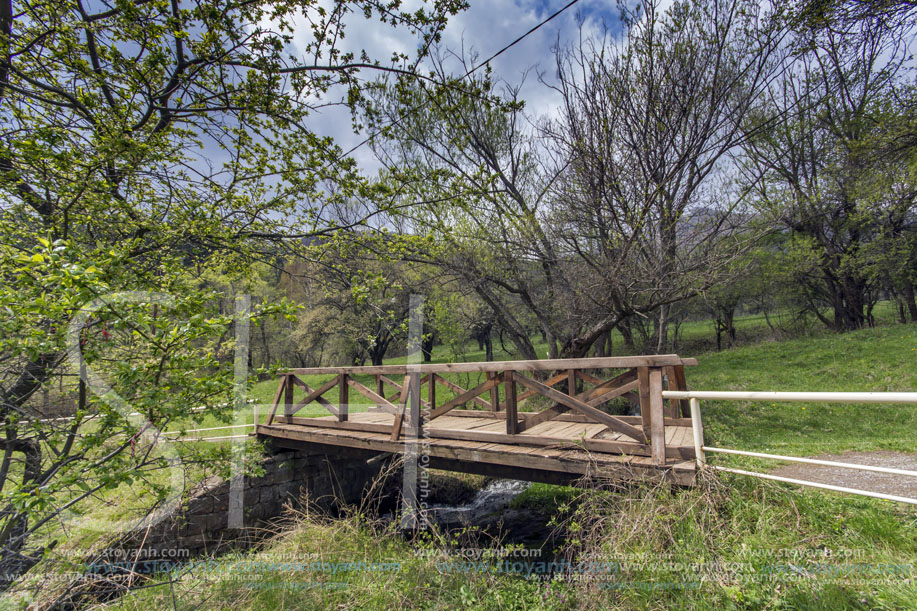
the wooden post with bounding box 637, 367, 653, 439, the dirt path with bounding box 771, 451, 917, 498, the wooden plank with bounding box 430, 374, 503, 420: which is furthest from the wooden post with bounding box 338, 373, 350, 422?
the dirt path with bounding box 771, 451, 917, 498

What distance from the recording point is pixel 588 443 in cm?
409

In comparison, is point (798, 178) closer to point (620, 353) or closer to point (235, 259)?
point (620, 353)

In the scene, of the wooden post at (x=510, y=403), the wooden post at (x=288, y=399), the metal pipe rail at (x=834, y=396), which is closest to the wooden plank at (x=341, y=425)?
the wooden post at (x=288, y=399)

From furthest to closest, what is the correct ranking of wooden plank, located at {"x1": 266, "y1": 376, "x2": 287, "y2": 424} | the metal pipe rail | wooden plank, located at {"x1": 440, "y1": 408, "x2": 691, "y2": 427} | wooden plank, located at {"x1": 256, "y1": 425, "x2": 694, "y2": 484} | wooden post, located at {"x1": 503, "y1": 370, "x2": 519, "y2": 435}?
wooden plank, located at {"x1": 266, "y1": 376, "x2": 287, "y2": 424} < wooden plank, located at {"x1": 440, "y1": 408, "x2": 691, "y2": 427} < wooden post, located at {"x1": 503, "y1": 370, "x2": 519, "y2": 435} < wooden plank, located at {"x1": 256, "y1": 425, "x2": 694, "y2": 484} < the metal pipe rail

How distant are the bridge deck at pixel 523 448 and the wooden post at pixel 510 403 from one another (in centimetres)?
12

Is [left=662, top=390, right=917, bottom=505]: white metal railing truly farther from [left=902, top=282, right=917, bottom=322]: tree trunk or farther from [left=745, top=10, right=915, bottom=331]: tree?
[left=902, top=282, right=917, bottom=322]: tree trunk

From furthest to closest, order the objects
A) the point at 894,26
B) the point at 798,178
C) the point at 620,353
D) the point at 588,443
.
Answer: the point at 620,353 → the point at 798,178 → the point at 894,26 → the point at 588,443

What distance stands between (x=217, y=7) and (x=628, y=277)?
264 inches

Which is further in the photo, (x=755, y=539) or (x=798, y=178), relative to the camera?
(x=798, y=178)

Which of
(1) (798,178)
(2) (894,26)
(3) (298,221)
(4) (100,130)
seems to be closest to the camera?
(4) (100,130)

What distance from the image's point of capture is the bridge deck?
11.7 ft

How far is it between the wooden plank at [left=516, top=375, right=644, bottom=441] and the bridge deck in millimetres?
217

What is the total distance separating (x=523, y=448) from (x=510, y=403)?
50cm

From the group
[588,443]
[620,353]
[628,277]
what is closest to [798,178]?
[620,353]
